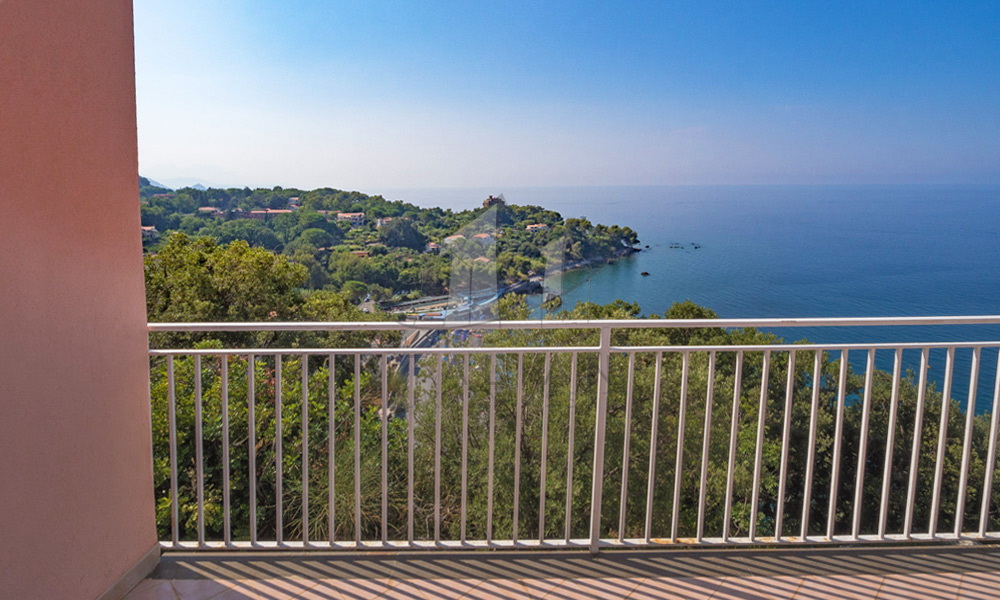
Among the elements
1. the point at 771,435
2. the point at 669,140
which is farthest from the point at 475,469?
the point at 669,140

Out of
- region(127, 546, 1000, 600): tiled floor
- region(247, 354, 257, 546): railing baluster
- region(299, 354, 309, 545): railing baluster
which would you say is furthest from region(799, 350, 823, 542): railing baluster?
region(247, 354, 257, 546): railing baluster

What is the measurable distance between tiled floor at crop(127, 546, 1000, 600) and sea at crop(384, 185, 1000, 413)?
999 centimetres

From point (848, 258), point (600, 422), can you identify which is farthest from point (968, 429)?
point (848, 258)

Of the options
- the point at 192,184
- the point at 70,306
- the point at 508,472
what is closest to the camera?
the point at 70,306

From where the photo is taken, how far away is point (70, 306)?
172 cm

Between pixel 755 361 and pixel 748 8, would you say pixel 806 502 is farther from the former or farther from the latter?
pixel 748 8

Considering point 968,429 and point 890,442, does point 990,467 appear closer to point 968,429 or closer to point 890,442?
point 968,429

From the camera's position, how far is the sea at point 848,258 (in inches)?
594

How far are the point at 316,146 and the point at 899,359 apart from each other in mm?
17754

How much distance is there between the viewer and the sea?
49.5ft

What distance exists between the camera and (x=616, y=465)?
6.11 metres

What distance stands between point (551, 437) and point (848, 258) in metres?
18.4

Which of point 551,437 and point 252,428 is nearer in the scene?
point 252,428

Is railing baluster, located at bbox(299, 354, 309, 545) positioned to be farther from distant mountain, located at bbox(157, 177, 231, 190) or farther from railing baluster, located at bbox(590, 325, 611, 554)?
distant mountain, located at bbox(157, 177, 231, 190)
